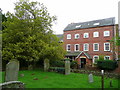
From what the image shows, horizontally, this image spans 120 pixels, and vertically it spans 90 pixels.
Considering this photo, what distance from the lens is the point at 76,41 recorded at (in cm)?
3350

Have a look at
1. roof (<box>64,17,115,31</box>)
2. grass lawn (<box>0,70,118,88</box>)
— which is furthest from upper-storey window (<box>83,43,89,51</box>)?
grass lawn (<box>0,70,118,88</box>)

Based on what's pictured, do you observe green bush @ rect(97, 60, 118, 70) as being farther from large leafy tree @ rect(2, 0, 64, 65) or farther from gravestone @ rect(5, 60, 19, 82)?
gravestone @ rect(5, 60, 19, 82)

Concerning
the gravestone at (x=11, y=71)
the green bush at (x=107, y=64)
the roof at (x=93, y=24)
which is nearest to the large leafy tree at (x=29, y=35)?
the gravestone at (x=11, y=71)

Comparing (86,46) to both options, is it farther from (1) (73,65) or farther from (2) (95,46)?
(1) (73,65)

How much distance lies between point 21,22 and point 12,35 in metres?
2.28

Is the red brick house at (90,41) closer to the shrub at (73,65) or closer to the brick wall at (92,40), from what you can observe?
the brick wall at (92,40)

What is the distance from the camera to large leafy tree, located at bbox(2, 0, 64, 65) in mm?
16473

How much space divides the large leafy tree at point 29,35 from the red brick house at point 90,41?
546 inches

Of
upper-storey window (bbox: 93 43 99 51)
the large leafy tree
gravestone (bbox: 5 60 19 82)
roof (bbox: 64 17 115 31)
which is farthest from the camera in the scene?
upper-storey window (bbox: 93 43 99 51)

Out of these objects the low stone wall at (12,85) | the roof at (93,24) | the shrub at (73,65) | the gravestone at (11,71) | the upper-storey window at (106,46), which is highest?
the roof at (93,24)

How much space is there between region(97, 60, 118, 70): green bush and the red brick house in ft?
13.4

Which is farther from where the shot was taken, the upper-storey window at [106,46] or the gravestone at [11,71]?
the upper-storey window at [106,46]

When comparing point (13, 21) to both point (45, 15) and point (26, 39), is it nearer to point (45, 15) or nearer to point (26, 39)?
point (26, 39)

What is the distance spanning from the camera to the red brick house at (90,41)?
2834cm
